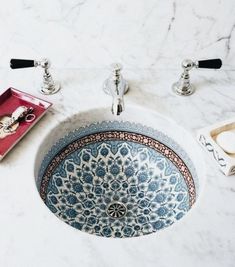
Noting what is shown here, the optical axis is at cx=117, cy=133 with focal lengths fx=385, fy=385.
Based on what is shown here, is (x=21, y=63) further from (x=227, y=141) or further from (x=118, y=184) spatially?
(x=227, y=141)

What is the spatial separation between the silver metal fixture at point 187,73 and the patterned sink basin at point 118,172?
102 mm

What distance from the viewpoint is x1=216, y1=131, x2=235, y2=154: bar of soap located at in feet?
2.74

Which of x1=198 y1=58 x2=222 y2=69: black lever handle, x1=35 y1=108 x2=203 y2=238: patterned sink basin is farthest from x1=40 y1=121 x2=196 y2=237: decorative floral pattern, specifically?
x1=198 y1=58 x2=222 y2=69: black lever handle

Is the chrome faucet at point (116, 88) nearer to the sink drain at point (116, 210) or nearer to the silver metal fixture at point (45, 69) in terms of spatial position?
the silver metal fixture at point (45, 69)

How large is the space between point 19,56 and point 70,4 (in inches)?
8.3

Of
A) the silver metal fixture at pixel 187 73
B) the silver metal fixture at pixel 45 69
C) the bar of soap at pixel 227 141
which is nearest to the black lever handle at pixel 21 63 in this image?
the silver metal fixture at pixel 45 69

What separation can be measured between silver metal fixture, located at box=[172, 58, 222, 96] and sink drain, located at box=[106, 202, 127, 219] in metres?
0.32

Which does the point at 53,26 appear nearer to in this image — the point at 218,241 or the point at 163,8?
the point at 163,8

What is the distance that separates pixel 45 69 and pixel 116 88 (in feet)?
0.60

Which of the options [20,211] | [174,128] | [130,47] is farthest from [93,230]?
[130,47]

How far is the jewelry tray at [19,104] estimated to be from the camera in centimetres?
89

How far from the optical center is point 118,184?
39.0 inches

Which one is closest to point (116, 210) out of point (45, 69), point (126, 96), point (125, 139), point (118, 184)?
point (118, 184)

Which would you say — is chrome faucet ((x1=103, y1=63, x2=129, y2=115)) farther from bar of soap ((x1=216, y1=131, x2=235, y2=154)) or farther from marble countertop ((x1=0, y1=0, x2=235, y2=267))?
bar of soap ((x1=216, y1=131, x2=235, y2=154))
